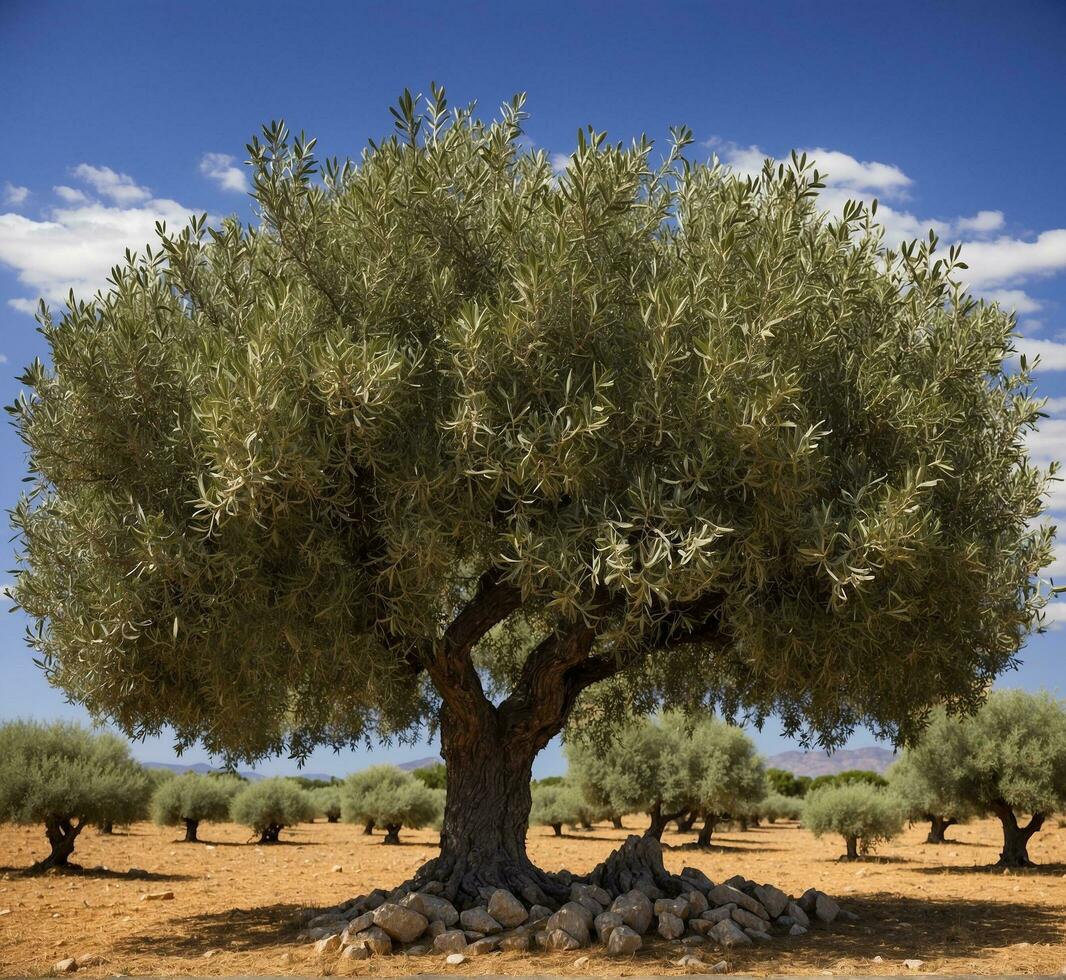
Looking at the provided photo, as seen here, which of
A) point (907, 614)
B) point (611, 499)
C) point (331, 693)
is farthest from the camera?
point (331, 693)

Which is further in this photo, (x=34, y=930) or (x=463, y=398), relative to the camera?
(x=34, y=930)

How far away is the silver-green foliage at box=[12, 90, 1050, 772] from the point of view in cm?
1040

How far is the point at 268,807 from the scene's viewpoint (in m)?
34.1

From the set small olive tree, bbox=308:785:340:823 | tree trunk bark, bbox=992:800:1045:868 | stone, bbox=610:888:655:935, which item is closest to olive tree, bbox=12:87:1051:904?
stone, bbox=610:888:655:935

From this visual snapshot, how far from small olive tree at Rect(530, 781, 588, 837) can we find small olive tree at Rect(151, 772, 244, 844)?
11.6 m

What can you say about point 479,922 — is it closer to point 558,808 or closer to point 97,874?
point 97,874

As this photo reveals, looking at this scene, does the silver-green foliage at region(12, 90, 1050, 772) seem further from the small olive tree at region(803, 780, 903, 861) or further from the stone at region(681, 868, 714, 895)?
the small olive tree at region(803, 780, 903, 861)

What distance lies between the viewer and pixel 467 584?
14.6 meters

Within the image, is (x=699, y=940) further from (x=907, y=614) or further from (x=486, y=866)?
(x=907, y=614)

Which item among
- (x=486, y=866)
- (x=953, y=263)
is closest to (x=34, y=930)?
(x=486, y=866)

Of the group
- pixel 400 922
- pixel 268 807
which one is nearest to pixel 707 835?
pixel 268 807

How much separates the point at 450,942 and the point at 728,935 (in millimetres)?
3368

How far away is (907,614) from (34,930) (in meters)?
12.6

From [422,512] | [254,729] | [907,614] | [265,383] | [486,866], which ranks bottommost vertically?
[486,866]
